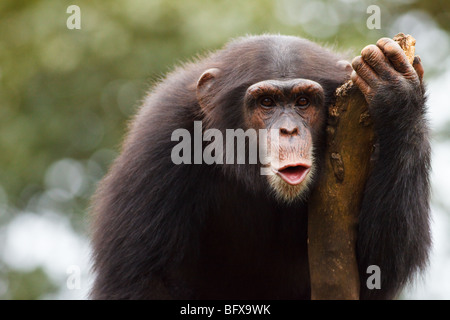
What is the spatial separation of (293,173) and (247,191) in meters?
1.40

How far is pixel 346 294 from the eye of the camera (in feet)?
20.1

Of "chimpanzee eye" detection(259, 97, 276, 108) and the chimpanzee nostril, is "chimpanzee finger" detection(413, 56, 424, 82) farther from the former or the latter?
"chimpanzee eye" detection(259, 97, 276, 108)

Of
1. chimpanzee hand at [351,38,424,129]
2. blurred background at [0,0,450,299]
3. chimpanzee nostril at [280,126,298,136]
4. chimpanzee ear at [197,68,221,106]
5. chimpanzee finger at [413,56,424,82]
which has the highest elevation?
blurred background at [0,0,450,299]

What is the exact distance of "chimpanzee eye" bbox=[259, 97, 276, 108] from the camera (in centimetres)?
700

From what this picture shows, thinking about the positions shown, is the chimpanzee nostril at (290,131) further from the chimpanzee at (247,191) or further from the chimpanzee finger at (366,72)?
the chimpanzee finger at (366,72)

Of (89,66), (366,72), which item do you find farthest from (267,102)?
(89,66)

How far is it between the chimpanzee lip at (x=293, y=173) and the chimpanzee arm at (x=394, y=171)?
0.66 meters

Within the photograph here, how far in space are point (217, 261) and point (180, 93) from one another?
192cm

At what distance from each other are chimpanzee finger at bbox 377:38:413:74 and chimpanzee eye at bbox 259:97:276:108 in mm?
1415

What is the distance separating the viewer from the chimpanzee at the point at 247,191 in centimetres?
650

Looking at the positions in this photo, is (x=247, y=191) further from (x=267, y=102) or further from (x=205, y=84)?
(x=205, y=84)

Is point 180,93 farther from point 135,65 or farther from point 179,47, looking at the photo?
point 135,65

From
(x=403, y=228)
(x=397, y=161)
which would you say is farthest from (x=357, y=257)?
(x=397, y=161)

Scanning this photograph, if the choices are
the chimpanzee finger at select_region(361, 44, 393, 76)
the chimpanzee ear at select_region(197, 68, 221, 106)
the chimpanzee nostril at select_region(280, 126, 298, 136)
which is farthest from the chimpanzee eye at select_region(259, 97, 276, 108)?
the chimpanzee finger at select_region(361, 44, 393, 76)
